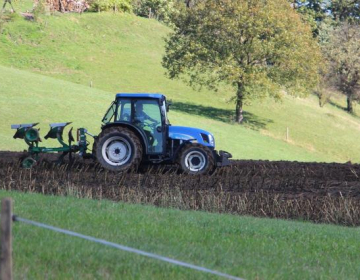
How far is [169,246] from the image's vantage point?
866 cm

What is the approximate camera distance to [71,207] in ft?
37.4

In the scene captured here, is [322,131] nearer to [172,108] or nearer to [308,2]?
[172,108]

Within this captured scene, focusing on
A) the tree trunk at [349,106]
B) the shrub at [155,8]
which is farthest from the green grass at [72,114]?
the shrub at [155,8]

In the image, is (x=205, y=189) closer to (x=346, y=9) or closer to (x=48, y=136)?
(x=48, y=136)

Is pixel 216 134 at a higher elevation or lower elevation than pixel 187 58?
lower

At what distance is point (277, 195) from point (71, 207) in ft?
17.1

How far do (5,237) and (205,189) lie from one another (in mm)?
11397

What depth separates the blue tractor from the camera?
18.4 m

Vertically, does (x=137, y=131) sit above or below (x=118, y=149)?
above

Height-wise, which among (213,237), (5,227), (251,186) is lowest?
(251,186)

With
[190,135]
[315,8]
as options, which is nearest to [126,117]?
[190,135]

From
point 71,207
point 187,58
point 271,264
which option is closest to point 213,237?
point 271,264

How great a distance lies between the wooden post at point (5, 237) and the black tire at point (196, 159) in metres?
13.3

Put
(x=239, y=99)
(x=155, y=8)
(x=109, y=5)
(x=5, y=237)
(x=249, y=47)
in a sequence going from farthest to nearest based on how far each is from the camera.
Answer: (x=155, y=8) → (x=109, y=5) → (x=239, y=99) → (x=249, y=47) → (x=5, y=237)
